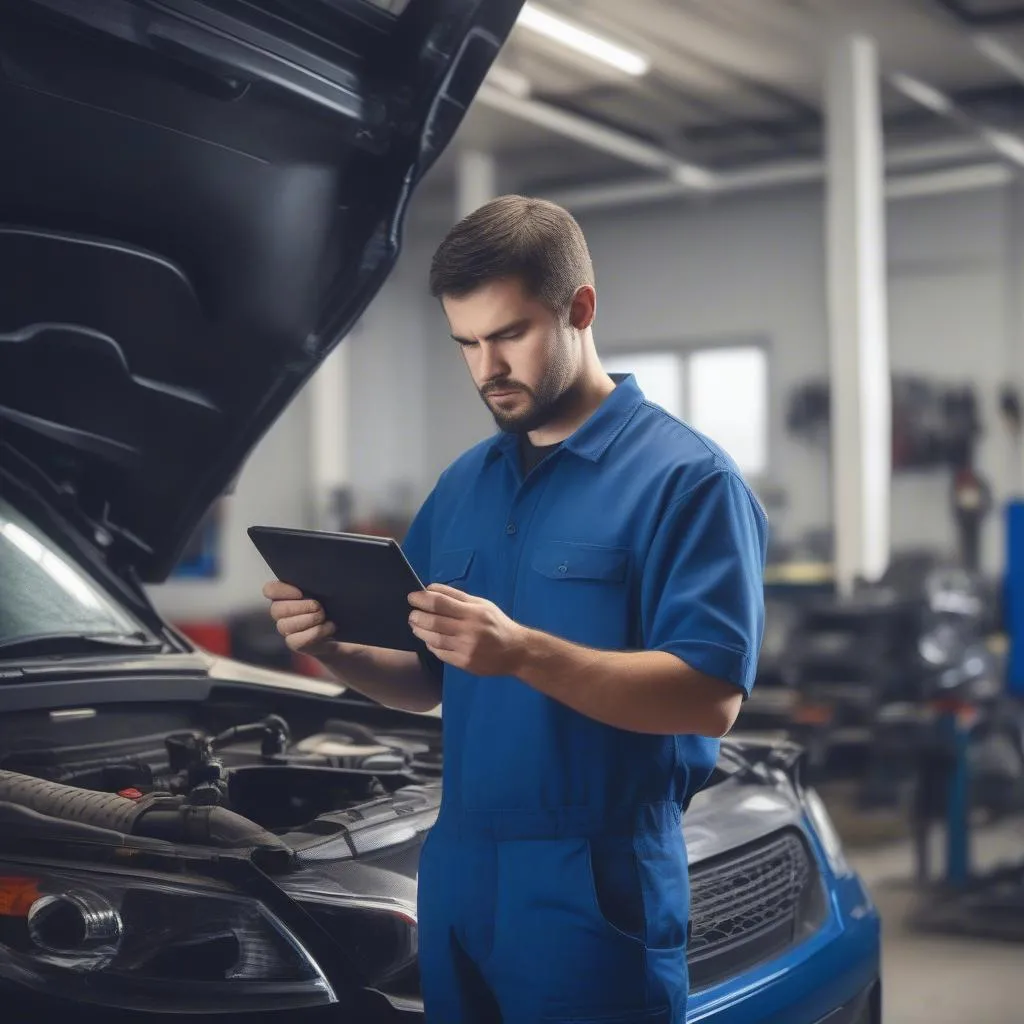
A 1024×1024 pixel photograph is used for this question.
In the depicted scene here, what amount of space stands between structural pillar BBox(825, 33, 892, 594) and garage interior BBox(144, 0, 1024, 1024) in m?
0.02

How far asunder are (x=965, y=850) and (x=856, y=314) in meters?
4.01

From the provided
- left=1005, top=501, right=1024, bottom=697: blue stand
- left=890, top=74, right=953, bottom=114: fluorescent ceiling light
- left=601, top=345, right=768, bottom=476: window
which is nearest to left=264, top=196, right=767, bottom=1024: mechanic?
left=1005, top=501, right=1024, bottom=697: blue stand

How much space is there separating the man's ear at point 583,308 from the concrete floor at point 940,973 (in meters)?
2.75

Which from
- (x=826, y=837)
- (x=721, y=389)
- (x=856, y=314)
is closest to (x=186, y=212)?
(x=826, y=837)

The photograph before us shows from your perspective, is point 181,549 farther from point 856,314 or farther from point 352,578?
point 856,314

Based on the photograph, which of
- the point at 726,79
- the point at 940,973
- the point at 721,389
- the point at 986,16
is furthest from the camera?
the point at 721,389

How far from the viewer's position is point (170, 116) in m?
2.05

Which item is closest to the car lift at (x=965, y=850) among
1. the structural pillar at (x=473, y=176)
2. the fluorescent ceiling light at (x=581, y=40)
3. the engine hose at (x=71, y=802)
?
the engine hose at (x=71, y=802)

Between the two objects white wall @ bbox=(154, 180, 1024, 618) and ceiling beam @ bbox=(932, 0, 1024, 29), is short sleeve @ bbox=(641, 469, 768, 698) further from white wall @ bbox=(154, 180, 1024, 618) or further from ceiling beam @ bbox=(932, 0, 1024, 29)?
white wall @ bbox=(154, 180, 1024, 618)

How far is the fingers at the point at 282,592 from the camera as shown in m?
1.71

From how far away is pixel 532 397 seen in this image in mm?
1572

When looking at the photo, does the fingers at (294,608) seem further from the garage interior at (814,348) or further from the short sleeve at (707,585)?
the garage interior at (814,348)

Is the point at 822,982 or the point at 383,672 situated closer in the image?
the point at 383,672

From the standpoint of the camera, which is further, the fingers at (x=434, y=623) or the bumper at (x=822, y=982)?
the bumper at (x=822, y=982)
